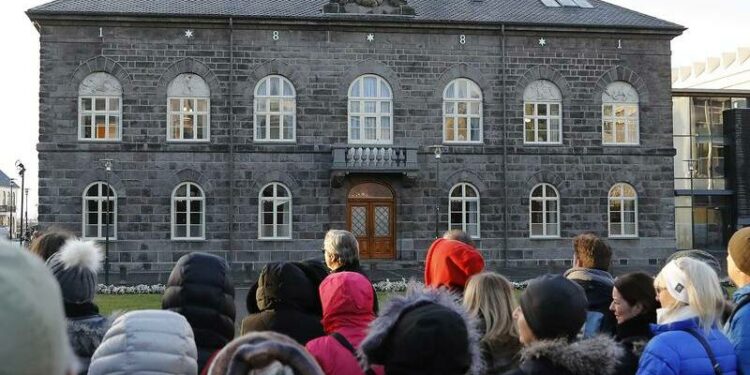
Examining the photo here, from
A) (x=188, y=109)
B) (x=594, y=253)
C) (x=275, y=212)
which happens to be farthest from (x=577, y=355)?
(x=188, y=109)

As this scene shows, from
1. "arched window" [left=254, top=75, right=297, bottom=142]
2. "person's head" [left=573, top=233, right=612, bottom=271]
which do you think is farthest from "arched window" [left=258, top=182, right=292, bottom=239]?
"person's head" [left=573, top=233, right=612, bottom=271]

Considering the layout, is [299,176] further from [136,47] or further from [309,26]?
[136,47]

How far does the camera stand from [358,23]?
2686cm

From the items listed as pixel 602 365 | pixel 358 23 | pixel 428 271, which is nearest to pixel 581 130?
pixel 358 23

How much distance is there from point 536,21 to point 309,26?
8.35 m

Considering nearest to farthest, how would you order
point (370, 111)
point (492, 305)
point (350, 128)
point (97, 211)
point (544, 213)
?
1. point (492, 305)
2. point (97, 211)
3. point (350, 128)
4. point (370, 111)
5. point (544, 213)

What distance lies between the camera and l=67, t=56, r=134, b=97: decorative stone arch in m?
25.6

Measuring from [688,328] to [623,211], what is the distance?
81.3 feet

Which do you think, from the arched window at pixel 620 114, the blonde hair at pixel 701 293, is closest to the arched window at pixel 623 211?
the arched window at pixel 620 114

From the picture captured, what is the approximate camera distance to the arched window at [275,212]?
26203 mm

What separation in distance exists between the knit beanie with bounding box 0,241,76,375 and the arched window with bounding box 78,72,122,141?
84.0 ft

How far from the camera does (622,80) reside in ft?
92.5

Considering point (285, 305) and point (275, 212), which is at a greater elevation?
point (275, 212)

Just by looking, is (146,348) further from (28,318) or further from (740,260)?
(740,260)
